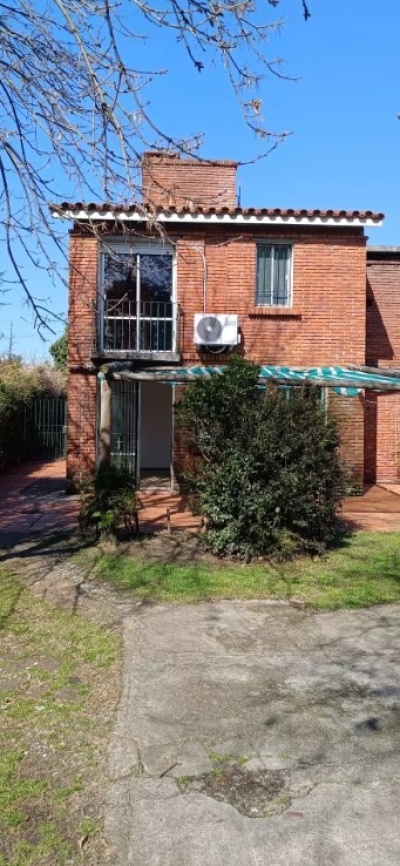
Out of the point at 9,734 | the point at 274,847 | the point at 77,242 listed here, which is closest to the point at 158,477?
the point at 77,242

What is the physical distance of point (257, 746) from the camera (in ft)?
11.2

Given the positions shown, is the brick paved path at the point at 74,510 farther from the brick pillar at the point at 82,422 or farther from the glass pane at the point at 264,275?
the glass pane at the point at 264,275

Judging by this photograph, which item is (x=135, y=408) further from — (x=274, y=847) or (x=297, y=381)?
(x=274, y=847)

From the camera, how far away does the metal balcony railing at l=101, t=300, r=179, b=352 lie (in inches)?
528

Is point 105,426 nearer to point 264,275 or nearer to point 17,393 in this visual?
point 264,275

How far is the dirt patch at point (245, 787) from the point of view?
2.88m

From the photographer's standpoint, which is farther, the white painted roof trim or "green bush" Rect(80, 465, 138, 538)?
the white painted roof trim

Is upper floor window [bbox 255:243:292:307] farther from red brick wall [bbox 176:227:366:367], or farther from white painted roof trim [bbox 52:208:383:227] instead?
white painted roof trim [bbox 52:208:383:227]

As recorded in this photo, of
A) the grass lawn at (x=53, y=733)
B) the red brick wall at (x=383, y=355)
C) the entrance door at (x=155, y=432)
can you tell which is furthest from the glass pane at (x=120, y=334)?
the grass lawn at (x=53, y=733)

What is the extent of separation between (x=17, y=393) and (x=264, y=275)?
8.88 meters

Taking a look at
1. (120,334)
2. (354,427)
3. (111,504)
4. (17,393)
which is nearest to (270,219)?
(120,334)

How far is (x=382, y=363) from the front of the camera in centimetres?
1507

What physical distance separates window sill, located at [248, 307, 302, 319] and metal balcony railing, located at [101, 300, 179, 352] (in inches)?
62.0

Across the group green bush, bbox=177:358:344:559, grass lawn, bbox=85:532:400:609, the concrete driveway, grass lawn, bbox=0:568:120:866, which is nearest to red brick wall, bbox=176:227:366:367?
green bush, bbox=177:358:344:559
